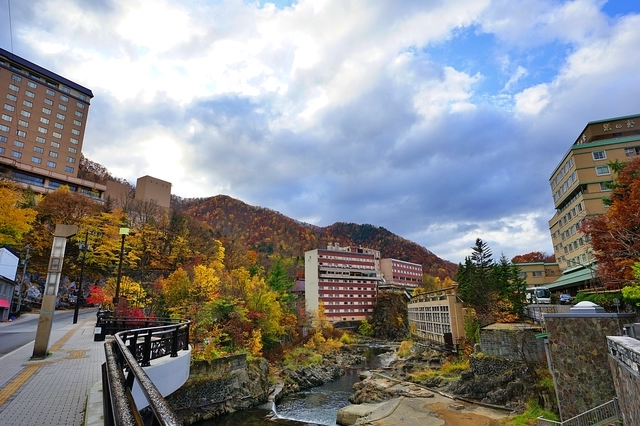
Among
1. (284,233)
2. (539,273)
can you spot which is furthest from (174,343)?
(284,233)

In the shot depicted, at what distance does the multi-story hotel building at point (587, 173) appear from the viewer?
3362cm

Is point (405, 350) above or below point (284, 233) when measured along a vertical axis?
below

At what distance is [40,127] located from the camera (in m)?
53.5

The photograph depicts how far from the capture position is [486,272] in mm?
38438

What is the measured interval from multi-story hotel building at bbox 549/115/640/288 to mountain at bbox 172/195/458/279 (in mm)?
69000

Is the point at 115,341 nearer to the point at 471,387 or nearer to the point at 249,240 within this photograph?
the point at 471,387

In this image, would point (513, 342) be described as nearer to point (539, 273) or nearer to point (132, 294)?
point (539, 273)

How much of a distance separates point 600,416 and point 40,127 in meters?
75.1

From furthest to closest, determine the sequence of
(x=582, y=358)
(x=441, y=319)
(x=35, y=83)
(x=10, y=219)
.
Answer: (x=35, y=83)
(x=441, y=319)
(x=10, y=219)
(x=582, y=358)

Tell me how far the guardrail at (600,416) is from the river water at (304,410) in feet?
46.4

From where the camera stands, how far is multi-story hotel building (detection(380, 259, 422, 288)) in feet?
303

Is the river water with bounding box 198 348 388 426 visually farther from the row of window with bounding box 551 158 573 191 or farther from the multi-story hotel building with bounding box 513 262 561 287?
the row of window with bounding box 551 158 573 191

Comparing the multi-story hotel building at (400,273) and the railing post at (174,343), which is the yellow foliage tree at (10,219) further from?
the multi-story hotel building at (400,273)

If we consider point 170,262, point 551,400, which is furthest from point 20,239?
point 551,400
